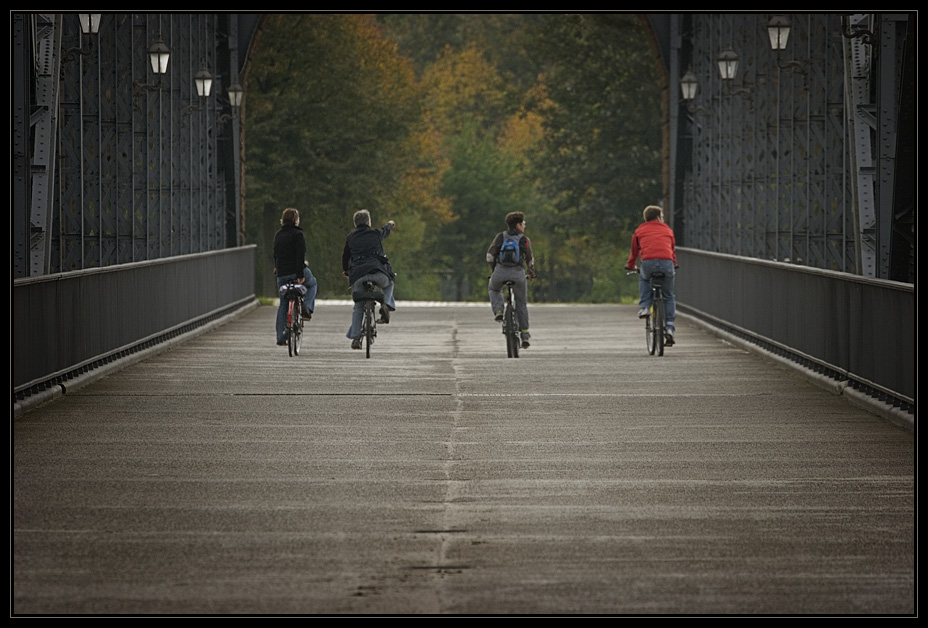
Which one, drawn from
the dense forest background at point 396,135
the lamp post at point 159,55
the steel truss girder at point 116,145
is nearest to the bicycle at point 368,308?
the steel truss girder at point 116,145

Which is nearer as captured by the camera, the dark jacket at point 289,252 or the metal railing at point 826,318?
the metal railing at point 826,318

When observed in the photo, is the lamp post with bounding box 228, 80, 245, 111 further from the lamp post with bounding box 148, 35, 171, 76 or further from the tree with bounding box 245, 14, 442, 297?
the tree with bounding box 245, 14, 442, 297

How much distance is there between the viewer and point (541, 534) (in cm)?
838

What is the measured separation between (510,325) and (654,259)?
5.63ft

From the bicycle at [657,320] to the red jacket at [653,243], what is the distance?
23 centimetres

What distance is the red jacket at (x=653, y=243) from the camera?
20031 mm

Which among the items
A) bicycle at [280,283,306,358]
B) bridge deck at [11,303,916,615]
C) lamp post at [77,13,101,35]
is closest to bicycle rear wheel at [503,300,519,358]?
bicycle at [280,283,306,358]

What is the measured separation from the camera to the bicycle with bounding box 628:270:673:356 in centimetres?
1992

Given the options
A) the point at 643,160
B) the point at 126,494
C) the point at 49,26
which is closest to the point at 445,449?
the point at 126,494

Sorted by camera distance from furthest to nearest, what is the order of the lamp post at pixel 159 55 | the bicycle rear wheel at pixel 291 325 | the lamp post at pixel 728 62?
the lamp post at pixel 728 62 < the lamp post at pixel 159 55 < the bicycle rear wheel at pixel 291 325

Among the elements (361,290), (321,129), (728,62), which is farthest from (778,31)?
(321,129)

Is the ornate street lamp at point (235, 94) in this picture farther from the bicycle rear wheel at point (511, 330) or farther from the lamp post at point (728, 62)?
the bicycle rear wheel at point (511, 330)

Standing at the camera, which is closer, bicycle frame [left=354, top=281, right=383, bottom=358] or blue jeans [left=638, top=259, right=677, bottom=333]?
bicycle frame [left=354, top=281, right=383, bottom=358]

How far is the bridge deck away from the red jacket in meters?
2.91
